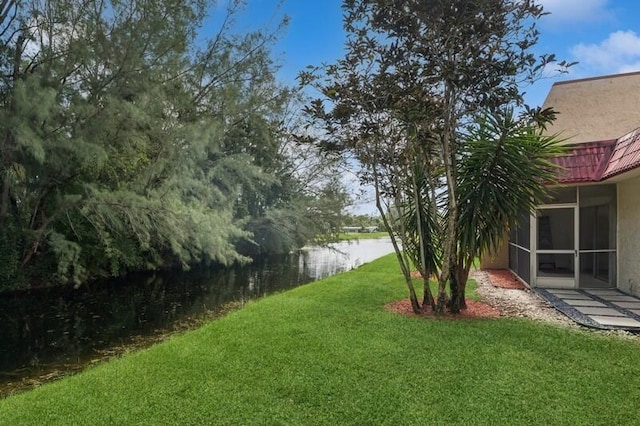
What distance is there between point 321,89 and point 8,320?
796 centimetres

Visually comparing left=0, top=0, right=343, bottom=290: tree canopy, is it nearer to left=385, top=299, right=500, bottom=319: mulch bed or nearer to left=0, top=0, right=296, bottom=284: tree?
left=0, top=0, right=296, bottom=284: tree

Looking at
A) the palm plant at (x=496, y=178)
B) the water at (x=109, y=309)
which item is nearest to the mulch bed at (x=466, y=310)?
the palm plant at (x=496, y=178)

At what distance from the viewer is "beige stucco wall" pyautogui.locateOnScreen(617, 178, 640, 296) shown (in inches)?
311

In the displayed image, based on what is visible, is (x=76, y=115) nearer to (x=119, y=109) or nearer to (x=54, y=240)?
(x=119, y=109)

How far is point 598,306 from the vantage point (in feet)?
23.5

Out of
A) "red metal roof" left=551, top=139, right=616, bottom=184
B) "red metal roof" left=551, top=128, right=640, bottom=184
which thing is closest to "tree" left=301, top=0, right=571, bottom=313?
"red metal roof" left=551, top=128, right=640, bottom=184

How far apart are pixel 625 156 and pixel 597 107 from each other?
395 centimetres

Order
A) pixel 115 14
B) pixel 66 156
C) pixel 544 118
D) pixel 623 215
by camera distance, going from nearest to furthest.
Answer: pixel 544 118 < pixel 623 215 < pixel 66 156 < pixel 115 14

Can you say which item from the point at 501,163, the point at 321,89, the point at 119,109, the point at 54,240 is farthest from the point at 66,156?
the point at 501,163

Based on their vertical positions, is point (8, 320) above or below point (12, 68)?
below

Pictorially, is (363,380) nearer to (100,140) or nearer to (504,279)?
(504,279)

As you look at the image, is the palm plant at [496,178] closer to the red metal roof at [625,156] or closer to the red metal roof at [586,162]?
the red metal roof at [625,156]

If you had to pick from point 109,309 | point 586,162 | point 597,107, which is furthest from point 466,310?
point 109,309

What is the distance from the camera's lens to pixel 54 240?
36.8ft
